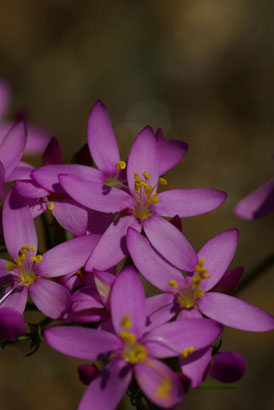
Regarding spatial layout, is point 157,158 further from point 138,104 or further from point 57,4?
point 57,4

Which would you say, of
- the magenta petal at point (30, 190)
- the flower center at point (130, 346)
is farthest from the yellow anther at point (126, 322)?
the magenta petal at point (30, 190)

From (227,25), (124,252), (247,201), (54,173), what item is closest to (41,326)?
(124,252)

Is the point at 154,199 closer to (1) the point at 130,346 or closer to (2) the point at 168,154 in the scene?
(2) the point at 168,154

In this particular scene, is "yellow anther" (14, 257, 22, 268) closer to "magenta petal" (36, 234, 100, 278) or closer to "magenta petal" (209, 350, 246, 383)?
"magenta petal" (36, 234, 100, 278)

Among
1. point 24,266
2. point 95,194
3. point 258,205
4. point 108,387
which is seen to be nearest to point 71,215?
point 95,194

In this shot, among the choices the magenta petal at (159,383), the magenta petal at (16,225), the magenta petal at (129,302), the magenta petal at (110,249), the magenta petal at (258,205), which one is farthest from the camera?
the magenta petal at (258,205)

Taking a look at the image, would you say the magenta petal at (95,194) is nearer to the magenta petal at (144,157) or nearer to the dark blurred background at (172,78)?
the magenta petal at (144,157)

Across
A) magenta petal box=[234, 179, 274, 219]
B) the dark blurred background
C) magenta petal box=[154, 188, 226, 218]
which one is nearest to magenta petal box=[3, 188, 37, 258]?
magenta petal box=[154, 188, 226, 218]
